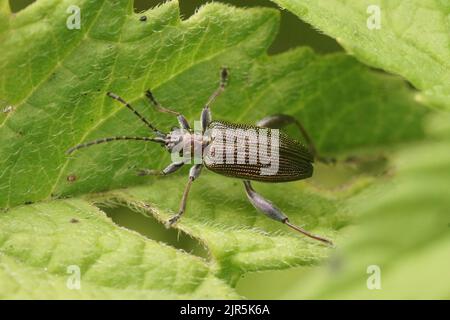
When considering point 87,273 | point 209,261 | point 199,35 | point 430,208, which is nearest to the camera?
point 87,273

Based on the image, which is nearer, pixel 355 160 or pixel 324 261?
pixel 324 261

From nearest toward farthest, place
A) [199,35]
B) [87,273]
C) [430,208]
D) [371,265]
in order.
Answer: [87,273], [199,35], [371,265], [430,208]

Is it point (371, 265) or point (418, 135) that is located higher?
point (418, 135)

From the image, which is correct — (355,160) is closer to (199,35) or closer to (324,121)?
(324,121)

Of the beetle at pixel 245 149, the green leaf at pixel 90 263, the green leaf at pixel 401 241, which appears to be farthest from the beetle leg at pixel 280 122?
the green leaf at pixel 90 263

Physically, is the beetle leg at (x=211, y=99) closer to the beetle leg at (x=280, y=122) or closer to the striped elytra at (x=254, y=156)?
the striped elytra at (x=254, y=156)
